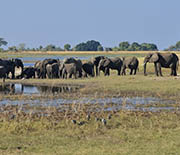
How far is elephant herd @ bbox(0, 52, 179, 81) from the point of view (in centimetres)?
3572

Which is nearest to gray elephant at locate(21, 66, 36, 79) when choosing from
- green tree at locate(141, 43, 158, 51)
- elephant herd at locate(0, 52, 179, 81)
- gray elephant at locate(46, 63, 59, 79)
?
elephant herd at locate(0, 52, 179, 81)

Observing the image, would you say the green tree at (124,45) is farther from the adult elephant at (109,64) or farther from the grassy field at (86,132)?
the grassy field at (86,132)

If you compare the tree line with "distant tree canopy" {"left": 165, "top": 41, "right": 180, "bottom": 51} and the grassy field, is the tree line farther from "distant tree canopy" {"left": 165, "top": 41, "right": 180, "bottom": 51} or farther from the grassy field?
the grassy field

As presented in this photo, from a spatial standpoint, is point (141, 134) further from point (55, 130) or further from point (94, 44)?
point (94, 44)

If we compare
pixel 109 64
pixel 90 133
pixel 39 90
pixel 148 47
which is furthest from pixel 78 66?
pixel 148 47

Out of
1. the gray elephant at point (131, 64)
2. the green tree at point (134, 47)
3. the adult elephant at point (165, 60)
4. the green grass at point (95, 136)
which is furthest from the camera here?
the green tree at point (134, 47)

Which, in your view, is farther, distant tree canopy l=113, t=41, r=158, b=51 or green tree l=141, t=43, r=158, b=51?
green tree l=141, t=43, r=158, b=51

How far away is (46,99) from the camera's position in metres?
21.8

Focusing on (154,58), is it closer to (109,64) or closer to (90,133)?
(109,64)

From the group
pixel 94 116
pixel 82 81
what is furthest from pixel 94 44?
pixel 94 116

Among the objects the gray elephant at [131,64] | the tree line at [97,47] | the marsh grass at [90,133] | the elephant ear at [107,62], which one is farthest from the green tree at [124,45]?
the marsh grass at [90,133]

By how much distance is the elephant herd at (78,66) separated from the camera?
35.7 m

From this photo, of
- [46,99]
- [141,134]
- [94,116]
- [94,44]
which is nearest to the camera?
[141,134]

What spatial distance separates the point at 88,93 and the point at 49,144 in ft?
42.7
